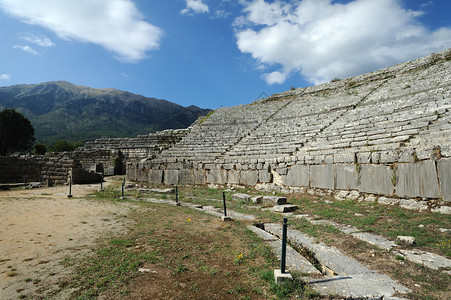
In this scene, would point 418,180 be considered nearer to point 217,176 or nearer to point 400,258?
point 400,258

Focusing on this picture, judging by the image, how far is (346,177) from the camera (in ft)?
32.1

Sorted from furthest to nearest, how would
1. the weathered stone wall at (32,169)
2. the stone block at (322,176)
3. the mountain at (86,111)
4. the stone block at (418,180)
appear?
the mountain at (86,111) < the weathered stone wall at (32,169) < the stone block at (322,176) < the stone block at (418,180)

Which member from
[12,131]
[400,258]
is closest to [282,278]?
[400,258]

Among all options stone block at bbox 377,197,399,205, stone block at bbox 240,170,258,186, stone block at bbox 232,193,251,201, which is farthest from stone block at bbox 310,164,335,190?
stone block at bbox 240,170,258,186

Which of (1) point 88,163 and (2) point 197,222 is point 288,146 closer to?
(2) point 197,222

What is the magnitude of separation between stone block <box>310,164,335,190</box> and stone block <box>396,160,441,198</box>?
102 inches

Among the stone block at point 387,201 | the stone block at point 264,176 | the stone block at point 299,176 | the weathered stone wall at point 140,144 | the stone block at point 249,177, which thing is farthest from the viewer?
the weathered stone wall at point 140,144

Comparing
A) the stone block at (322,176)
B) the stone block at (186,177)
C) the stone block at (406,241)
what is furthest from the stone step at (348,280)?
the stone block at (186,177)

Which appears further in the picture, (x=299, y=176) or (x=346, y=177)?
(x=299, y=176)

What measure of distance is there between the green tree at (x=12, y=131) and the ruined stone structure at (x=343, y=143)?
32.2m

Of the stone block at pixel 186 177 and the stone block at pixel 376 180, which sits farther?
the stone block at pixel 186 177

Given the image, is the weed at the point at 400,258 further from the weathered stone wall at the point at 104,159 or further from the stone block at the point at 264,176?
the weathered stone wall at the point at 104,159

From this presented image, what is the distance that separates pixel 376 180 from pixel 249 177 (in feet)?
21.6

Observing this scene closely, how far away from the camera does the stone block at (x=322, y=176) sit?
1038 centimetres
